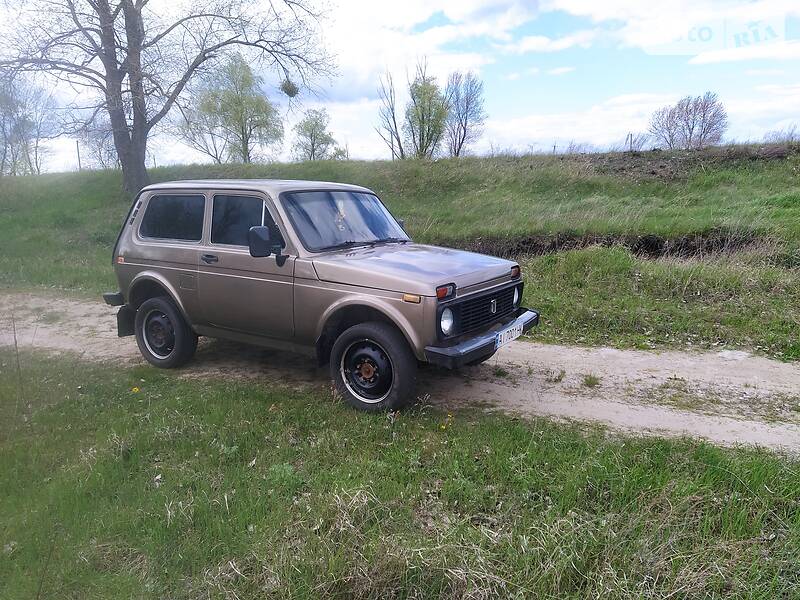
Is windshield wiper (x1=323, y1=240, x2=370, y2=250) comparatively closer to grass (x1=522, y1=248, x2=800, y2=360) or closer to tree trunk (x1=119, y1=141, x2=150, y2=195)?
grass (x1=522, y1=248, x2=800, y2=360)

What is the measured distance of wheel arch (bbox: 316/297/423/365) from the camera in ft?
14.6

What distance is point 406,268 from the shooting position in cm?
460

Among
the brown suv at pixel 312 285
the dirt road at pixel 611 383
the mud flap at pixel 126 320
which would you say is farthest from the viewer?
the mud flap at pixel 126 320

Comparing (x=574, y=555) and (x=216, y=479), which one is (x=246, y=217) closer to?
(x=216, y=479)

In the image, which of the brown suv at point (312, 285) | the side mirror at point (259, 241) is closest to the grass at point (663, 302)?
the brown suv at point (312, 285)

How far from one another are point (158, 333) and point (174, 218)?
1.34 meters

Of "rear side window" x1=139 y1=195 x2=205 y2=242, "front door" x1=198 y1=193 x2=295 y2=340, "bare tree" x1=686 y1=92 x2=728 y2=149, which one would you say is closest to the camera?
"front door" x1=198 y1=193 x2=295 y2=340

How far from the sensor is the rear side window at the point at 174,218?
5809mm

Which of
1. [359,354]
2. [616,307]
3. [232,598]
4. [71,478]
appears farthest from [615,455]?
[616,307]

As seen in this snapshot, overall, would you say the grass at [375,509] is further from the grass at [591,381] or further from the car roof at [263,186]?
the car roof at [263,186]

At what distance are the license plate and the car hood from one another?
1.59ft

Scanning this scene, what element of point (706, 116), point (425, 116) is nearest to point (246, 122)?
point (425, 116)

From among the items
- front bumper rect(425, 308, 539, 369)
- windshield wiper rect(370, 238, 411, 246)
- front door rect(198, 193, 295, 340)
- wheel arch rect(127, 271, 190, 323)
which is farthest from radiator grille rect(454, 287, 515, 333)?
wheel arch rect(127, 271, 190, 323)

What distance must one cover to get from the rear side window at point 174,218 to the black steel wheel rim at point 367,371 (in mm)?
2202
